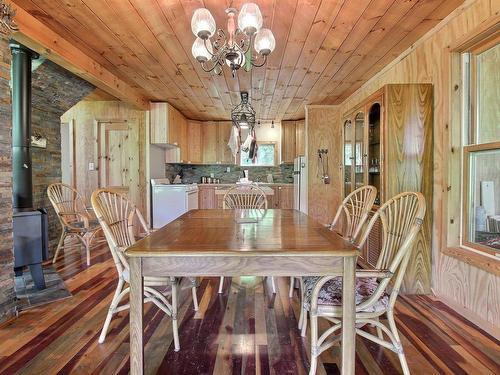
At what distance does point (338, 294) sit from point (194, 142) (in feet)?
17.1

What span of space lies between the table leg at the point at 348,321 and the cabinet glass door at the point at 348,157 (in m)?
2.56

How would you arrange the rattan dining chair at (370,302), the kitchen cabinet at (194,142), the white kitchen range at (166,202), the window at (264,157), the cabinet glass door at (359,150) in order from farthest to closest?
the window at (264,157) → the kitchen cabinet at (194,142) → the white kitchen range at (166,202) → the cabinet glass door at (359,150) → the rattan dining chair at (370,302)

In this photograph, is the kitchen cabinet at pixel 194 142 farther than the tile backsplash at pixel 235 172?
No

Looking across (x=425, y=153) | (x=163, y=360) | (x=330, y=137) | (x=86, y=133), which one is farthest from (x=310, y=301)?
(x=86, y=133)

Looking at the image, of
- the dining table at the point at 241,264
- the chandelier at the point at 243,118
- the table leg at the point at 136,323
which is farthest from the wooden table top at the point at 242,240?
the chandelier at the point at 243,118

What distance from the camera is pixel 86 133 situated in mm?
4656

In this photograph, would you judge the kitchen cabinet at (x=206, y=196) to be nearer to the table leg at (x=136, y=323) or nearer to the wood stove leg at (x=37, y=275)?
the wood stove leg at (x=37, y=275)

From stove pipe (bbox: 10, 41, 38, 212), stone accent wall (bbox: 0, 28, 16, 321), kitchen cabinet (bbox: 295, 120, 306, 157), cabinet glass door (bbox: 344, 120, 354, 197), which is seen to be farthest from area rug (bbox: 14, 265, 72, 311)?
kitchen cabinet (bbox: 295, 120, 306, 157)

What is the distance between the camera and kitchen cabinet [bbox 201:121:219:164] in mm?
6211

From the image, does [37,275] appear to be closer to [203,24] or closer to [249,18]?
[203,24]

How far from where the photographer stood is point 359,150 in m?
3.29

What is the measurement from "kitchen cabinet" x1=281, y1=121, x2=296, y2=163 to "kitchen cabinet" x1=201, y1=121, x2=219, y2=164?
1452 mm

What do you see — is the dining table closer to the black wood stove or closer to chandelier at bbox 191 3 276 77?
chandelier at bbox 191 3 276 77

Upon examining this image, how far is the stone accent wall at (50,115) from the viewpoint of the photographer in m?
3.20
